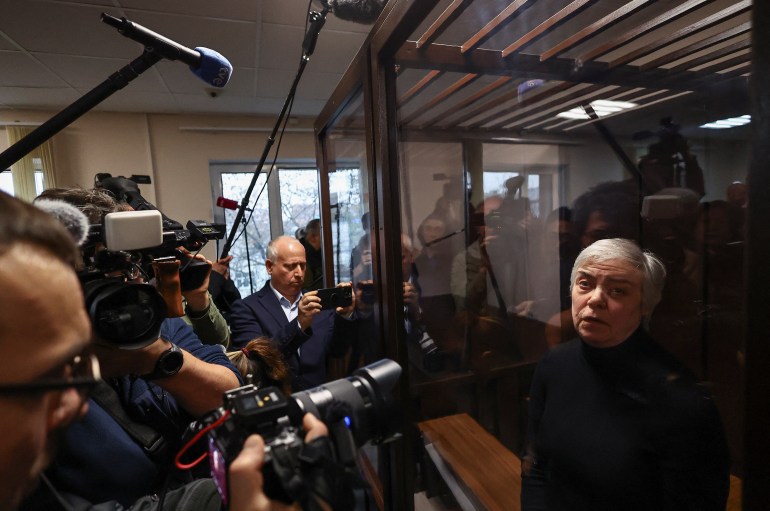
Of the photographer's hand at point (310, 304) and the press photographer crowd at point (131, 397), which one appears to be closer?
the press photographer crowd at point (131, 397)

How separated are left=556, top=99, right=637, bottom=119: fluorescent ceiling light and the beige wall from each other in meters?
3.05

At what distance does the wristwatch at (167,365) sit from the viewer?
66cm

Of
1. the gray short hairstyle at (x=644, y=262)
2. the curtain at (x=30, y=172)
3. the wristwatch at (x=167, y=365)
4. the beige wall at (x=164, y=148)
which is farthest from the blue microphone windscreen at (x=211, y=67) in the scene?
the curtain at (x=30, y=172)

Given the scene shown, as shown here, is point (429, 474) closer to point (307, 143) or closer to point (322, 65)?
point (322, 65)

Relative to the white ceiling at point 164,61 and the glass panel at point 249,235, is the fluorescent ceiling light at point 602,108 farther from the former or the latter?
the glass panel at point 249,235

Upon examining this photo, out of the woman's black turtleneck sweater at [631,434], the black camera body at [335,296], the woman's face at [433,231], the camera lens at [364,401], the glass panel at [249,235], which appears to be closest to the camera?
the camera lens at [364,401]

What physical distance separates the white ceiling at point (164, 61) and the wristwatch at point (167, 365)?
1.56m

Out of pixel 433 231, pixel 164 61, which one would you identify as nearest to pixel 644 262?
pixel 433 231

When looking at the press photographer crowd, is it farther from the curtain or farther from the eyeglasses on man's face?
the curtain

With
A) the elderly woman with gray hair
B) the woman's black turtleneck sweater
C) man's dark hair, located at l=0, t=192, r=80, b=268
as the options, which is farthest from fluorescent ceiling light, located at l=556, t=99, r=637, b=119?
man's dark hair, located at l=0, t=192, r=80, b=268

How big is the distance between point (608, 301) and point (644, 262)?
83 mm

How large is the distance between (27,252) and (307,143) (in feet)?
11.5

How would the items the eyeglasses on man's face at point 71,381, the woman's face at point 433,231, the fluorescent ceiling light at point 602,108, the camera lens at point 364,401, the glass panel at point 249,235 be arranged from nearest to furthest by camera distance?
the eyeglasses on man's face at point 71,381 → the camera lens at point 364,401 → the fluorescent ceiling light at point 602,108 → the woman's face at point 433,231 → the glass panel at point 249,235

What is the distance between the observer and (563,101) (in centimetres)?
93
